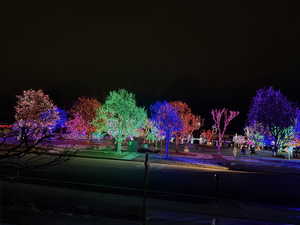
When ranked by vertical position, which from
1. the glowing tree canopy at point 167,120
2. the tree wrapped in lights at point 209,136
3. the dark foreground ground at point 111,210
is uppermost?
the glowing tree canopy at point 167,120

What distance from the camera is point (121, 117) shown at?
3562 centimetres

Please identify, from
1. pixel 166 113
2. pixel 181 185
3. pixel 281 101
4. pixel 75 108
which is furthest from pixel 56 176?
pixel 281 101

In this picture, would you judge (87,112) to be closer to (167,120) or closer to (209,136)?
(167,120)

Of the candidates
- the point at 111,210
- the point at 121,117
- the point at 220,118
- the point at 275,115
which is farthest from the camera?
the point at 220,118

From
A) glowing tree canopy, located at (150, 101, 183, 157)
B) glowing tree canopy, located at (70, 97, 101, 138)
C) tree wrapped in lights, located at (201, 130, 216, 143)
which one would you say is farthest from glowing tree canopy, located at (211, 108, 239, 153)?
glowing tree canopy, located at (70, 97, 101, 138)

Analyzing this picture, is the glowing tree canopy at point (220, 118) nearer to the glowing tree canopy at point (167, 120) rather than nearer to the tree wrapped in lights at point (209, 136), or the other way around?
the tree wrapped in lights at point (209, 136)

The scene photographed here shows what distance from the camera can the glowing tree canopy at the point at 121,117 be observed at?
35.6m

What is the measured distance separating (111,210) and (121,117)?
2710 cm

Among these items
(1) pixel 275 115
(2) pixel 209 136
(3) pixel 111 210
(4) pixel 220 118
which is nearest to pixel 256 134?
(1) pixel 275 115

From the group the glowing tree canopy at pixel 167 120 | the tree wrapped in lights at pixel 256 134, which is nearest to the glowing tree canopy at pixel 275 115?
the tree wrapped in lights at pixel 256 134

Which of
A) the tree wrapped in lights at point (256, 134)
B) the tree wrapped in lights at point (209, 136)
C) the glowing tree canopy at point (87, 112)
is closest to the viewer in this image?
the glowing tree canopy at point (87, 112)

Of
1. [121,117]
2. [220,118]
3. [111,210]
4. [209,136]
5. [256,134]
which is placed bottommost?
[111,210]

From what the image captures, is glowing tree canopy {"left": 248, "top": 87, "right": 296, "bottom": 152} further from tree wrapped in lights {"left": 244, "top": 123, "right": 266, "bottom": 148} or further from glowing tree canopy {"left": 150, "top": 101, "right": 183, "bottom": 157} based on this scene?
glowing tree canopy {"left": 150, "top": 101, "right": 183, "bottom": 157}

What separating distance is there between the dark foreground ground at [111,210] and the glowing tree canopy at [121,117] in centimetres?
2408
